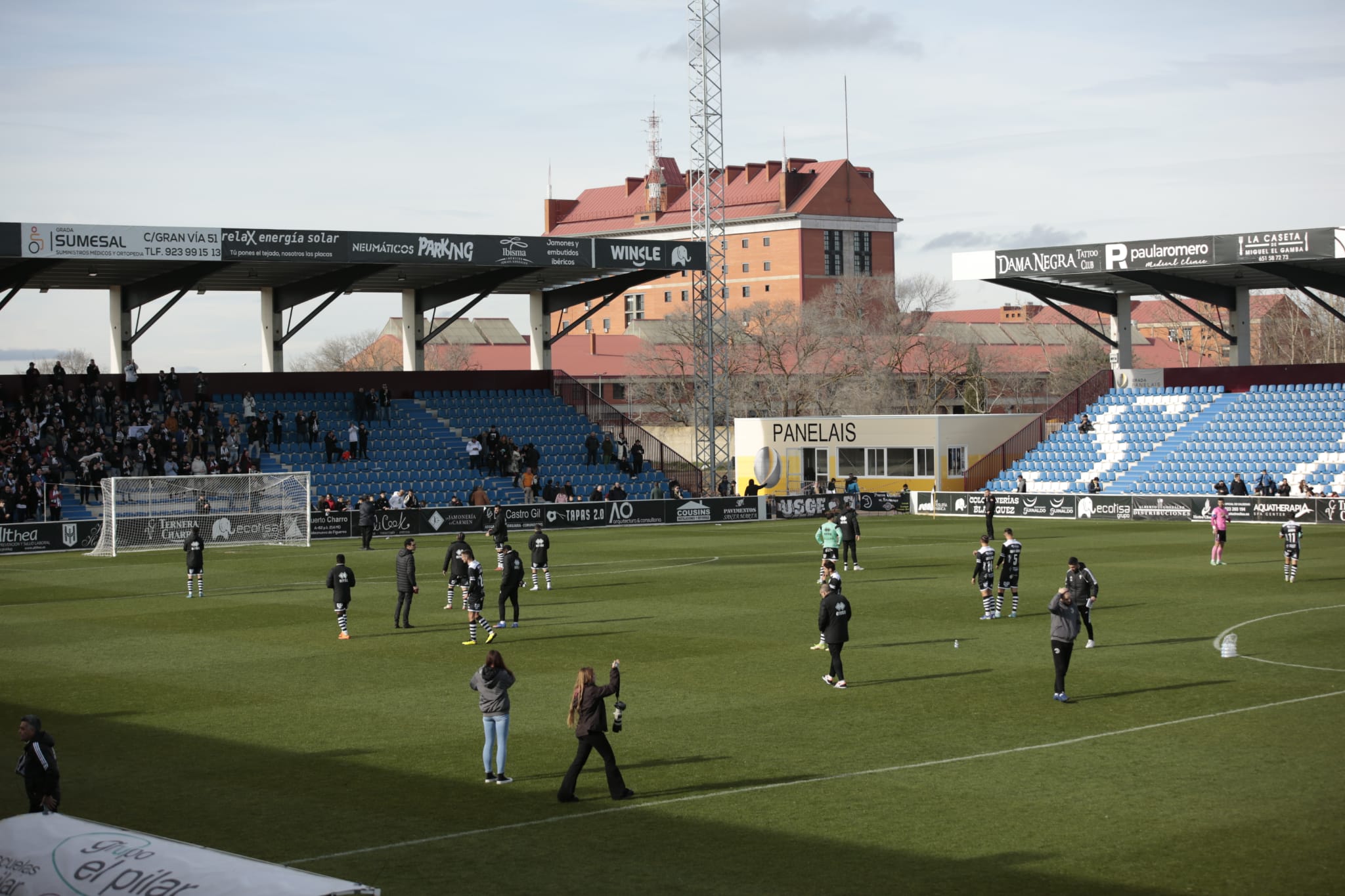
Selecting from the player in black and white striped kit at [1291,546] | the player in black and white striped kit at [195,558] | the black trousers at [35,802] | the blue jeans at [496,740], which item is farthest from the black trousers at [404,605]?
the player in black and white striped kit at [1291,546]

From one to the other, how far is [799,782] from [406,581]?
13124 mm

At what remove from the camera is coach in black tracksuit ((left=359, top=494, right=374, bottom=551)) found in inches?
1756

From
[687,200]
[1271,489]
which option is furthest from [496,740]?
[687,200]

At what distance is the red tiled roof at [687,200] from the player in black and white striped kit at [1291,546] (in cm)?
10282

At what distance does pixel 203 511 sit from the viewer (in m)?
45.6

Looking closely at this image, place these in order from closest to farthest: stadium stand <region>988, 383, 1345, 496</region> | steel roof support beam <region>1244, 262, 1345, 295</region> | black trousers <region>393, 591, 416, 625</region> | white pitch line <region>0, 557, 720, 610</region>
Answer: black trousers <region>393, 591, 416, 625</region> < white pitch line <region>0, 557, 720, 610</region> < stadium stand <region>988, 383, 1345, 496</region> < steel roof support beam <region>1244, 262, 1345, 295</region>

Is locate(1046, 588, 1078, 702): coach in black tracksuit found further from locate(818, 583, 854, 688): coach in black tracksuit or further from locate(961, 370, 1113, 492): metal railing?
locate(961, 370, 1113, 492): metal railing

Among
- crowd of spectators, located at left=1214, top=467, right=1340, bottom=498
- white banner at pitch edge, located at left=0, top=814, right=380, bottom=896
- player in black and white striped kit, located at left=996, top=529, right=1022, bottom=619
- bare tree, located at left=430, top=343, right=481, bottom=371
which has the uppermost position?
bare tree, located at left=430, top=343, right=481, bottom=371

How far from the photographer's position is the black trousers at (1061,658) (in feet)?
60.0

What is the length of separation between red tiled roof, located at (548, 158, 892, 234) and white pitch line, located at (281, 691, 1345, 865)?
11616 cm

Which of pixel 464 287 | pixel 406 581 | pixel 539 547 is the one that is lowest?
pixel 406 581

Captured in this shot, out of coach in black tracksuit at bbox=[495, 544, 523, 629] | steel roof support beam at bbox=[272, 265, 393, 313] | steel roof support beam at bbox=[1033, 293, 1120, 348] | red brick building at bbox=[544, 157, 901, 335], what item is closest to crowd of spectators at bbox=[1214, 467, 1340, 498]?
steel roof support beam at bbox=[1033, 293, 1120, 348]

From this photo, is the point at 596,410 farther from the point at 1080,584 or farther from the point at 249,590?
the point at 1080,584

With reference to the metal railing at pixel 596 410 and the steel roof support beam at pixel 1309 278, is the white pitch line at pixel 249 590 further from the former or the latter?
the steel roof support beam at pixel 1309 278
